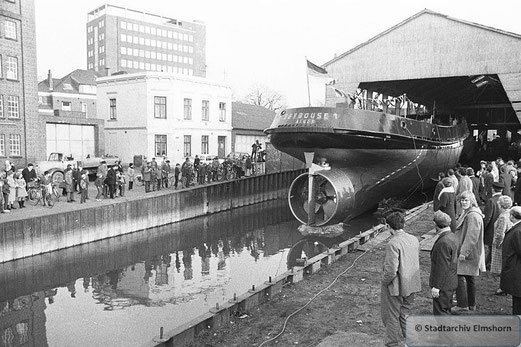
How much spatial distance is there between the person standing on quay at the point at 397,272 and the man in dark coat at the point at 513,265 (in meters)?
1.12

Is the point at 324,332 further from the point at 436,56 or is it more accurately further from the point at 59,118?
the point at 59,118

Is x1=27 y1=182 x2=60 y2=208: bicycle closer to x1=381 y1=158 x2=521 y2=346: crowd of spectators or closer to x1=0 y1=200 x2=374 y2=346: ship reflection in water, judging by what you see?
x1=0 y1=200 x2=374 y2=346: ship reflection in water

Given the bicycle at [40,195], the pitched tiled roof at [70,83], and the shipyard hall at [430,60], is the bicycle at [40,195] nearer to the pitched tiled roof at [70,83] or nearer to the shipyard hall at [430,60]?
the shipyard hall at [430,60]

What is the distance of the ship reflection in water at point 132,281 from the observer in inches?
360

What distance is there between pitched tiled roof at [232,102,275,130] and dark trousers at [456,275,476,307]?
27637mm

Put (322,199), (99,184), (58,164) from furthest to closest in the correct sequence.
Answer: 1. (58,164)
2. (99,184)
3. (322,199)

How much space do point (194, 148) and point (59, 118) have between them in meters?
8.57

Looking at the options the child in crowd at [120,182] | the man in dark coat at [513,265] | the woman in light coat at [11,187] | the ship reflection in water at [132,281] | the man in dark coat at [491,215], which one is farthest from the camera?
the child in crowd at [120,182]

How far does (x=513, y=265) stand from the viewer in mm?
4984

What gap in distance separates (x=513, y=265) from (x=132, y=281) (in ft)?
32.7

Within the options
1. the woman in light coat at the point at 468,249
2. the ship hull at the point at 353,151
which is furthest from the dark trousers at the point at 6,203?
the woman in light coat at the point at 468,249

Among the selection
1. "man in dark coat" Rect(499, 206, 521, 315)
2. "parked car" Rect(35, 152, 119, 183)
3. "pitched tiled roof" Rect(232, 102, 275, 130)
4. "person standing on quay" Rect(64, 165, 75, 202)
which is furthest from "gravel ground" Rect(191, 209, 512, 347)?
"pitched tiled roof" Rect(232, 102, 275, 130)

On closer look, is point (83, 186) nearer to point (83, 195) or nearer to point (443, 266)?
point (83, 195)

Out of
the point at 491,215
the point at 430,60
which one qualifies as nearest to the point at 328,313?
the point at 491,215
